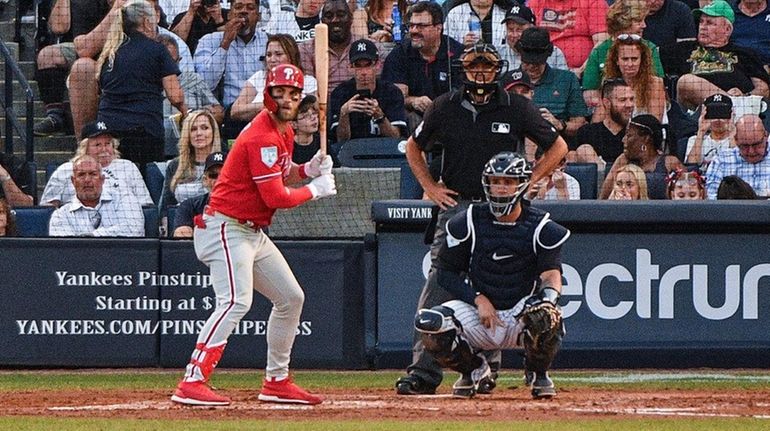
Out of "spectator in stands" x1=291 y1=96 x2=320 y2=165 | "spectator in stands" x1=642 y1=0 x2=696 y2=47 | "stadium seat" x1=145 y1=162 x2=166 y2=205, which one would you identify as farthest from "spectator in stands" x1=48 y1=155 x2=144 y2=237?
"spectator in stands" x1=642 y1=0 x2=696 y2=47

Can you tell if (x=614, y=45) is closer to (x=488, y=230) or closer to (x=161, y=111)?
(x=161, y=111)

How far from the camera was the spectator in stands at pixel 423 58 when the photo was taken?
509 inches

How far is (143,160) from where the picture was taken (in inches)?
493

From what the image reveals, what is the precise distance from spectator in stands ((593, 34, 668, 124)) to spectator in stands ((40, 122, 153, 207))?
3.83m

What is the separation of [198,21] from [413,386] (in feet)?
21.3

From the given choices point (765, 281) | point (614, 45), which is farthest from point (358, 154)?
point (765, 281)

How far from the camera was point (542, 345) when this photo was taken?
8.08 metres

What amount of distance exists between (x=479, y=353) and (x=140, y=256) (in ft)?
11.5

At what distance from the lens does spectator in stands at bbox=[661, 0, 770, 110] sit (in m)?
13.1

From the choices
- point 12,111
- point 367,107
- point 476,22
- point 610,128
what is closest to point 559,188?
point 610,128

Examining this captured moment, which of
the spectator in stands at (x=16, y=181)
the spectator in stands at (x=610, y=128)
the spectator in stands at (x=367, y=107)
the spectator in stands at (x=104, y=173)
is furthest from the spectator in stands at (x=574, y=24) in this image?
the spectator in stands at (x=16, y=181)

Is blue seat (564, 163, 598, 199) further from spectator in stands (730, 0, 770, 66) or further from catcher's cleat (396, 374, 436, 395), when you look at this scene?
catcher's cleat (396, 374, 436, 395)

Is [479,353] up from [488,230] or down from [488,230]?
down

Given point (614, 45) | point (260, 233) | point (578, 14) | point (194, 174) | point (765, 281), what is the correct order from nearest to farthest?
point (260, 233), point (765, 281), point (194, 174), point (614, 45), point (578, 14)
